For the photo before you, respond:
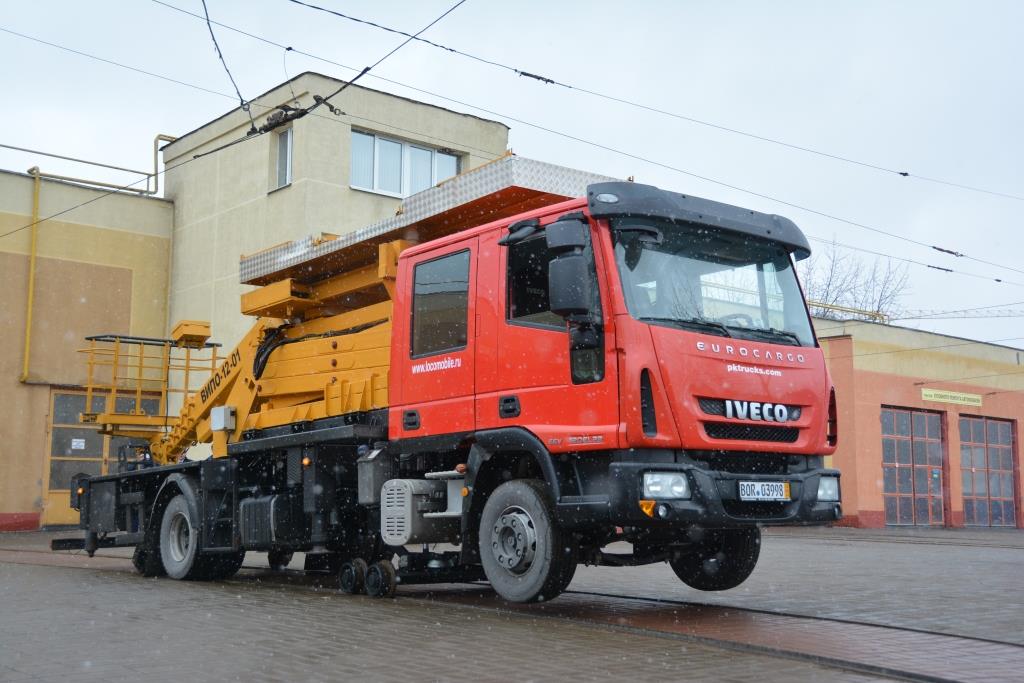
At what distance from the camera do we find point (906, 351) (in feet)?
105

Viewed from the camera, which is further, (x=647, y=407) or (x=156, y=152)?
(x=156, y=152)

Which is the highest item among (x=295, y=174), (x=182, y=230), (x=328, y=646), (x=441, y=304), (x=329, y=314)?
(x=295, y=174)

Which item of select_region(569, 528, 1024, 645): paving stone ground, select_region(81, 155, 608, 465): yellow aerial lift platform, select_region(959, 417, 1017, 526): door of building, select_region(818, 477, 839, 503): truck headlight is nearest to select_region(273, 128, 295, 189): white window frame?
select_region(81, 155, 608, 465): yellow aerial lift platform

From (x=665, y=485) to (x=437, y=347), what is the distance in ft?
8.24

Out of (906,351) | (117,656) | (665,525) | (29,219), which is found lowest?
(117,656)

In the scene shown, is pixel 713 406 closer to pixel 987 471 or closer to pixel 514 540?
pixel 514 540

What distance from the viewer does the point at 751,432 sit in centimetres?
826

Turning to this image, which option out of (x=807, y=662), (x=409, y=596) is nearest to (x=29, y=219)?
(x=409, y=596)

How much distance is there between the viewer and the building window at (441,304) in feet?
30.5

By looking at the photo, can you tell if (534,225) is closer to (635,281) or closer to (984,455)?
(635,281)

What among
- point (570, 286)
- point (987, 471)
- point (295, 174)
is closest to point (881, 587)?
point (570, 286)

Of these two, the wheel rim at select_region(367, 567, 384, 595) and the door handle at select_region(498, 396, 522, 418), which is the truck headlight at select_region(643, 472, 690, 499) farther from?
the wheel rim at select_region(367, 567, 384, 595)

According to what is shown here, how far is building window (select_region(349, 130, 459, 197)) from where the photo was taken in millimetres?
26109

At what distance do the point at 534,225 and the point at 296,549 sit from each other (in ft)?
14.6
